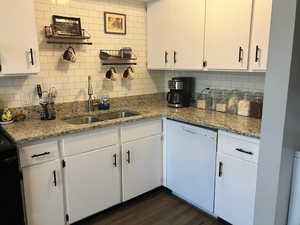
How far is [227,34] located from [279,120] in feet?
3.35

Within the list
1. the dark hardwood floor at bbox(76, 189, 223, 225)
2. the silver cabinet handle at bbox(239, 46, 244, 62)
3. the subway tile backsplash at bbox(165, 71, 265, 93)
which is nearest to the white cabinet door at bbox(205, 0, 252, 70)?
the silver cabinet handle at bbox(239, 46, 244, 62)

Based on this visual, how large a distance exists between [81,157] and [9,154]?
581mm

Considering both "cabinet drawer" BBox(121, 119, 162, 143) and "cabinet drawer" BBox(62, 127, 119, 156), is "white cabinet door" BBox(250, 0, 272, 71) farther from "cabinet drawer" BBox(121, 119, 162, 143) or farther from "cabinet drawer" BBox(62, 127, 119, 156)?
"cabinet drawer" BBox(62, 127, 119, 156)

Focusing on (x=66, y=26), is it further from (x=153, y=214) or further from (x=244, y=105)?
(x=153, y=214)

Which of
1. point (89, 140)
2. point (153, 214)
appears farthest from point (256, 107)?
point (89, 140)

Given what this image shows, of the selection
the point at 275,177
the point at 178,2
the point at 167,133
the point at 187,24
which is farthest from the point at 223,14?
the point at 275,177

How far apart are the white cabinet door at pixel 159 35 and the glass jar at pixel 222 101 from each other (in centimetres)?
65

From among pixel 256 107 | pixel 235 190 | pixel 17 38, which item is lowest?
pixel 235 190

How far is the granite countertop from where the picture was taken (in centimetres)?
187

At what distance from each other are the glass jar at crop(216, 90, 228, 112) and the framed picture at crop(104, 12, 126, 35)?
Answer: 132 centimetres

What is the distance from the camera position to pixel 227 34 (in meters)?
2.26

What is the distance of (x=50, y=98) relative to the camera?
2445 mm

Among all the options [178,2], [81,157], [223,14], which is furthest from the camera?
[178,2]

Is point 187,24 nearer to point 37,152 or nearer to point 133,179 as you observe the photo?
point 133,179
